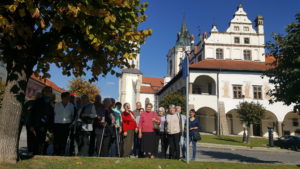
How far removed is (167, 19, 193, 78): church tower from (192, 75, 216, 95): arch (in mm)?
30980

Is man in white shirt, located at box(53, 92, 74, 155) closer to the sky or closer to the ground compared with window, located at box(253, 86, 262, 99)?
closer to the ground

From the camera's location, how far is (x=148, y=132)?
819 cm

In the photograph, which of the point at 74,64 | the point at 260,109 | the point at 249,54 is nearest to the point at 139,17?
the point at 74,64

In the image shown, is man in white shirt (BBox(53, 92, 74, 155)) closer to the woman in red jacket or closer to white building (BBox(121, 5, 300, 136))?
the woman in red jacket

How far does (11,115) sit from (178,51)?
6666cm

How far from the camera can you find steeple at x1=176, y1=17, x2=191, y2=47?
75.6 m

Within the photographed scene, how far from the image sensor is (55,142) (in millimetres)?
7227

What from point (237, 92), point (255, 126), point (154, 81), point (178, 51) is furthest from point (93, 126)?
point (154, 81)

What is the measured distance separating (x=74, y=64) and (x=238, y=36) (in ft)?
113

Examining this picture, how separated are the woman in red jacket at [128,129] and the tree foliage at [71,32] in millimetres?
1885

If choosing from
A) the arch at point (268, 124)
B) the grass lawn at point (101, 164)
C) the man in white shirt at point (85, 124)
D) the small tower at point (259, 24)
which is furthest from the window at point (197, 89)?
the man in white shirt at point (85, 124)

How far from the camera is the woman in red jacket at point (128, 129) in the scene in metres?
8.14

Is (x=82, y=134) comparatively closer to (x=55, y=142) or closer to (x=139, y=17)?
(x=55, y=142)

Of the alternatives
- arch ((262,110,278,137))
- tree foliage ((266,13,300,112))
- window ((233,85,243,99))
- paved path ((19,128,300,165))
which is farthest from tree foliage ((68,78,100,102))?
tree foliage ((266,13,300,112))
